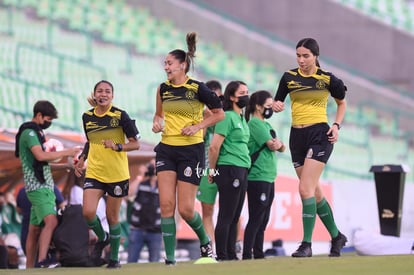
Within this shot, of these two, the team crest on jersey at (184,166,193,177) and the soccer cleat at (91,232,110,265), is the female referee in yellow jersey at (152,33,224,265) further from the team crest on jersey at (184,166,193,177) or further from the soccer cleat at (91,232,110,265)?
the soccer cleat at (91,232,110,265)

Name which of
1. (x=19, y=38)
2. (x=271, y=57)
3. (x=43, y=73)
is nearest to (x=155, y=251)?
(x=43, y=73)

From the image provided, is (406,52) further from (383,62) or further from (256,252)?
(256,252)

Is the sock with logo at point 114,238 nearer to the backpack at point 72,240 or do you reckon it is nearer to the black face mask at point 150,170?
the backpack at point 72,240

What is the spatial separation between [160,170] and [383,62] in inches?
798

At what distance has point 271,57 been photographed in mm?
27562

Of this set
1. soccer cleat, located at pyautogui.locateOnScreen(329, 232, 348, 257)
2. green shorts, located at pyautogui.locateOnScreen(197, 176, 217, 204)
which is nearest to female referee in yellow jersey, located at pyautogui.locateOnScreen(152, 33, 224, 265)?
soccer cleat, located at pyautogui.locateOnScreen(329, 232, 348, 257)

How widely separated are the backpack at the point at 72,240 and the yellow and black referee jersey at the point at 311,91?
3.30 metres

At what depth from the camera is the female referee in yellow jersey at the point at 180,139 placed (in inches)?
373

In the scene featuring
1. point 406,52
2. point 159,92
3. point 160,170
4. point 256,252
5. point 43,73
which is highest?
point 406,52

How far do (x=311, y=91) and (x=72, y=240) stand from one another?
3623 mm

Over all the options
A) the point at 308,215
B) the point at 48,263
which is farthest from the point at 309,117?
the point at 48,263

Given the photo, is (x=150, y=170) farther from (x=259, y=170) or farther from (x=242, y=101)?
(x=242, y=101)

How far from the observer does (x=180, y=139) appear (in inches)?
376

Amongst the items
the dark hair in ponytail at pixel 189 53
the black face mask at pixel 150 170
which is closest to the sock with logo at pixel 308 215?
the dark hair in ponytail at pixel 189 53
